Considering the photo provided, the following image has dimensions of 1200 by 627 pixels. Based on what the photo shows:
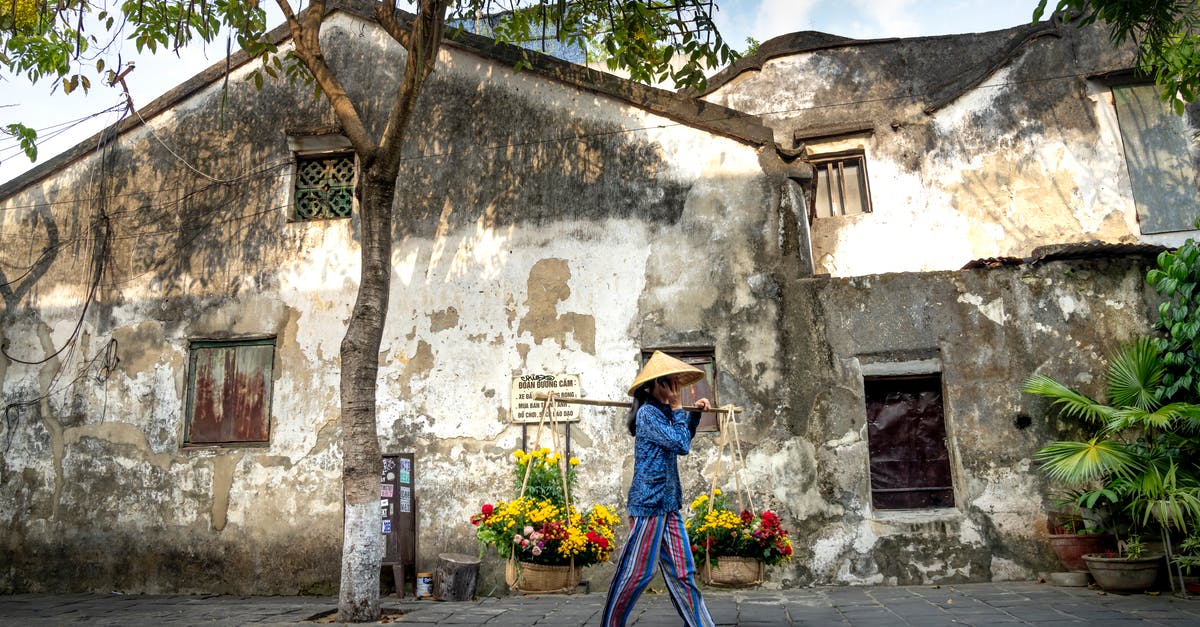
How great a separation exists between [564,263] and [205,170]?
4410 millimetres

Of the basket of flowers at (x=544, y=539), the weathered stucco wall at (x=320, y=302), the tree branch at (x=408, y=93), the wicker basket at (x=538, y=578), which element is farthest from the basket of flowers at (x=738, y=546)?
the tree branch at (x=408, y=93)

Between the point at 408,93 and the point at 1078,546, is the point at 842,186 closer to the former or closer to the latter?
the point at 1078,546

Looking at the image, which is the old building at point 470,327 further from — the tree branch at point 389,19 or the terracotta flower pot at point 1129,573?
the tree branch at point 389,19

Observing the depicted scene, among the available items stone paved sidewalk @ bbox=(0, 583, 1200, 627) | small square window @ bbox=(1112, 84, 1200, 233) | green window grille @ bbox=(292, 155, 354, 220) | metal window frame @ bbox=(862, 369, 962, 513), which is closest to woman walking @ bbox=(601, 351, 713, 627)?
stone paved sidewalk @ bbox=(0, 583, 1200, 627)

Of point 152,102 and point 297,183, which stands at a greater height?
point 152,102

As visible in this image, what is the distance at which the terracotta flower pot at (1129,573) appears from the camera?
635 centimetres

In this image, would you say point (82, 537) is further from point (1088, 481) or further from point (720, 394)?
point (1088, 481)

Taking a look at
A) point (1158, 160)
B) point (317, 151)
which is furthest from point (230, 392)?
point (1158, 160)

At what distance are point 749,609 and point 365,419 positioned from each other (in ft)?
11.0

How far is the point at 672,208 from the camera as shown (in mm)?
8195

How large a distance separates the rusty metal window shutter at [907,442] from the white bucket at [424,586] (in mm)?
4313

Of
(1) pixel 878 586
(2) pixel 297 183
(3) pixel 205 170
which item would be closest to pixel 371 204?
(2) pixel 297 183

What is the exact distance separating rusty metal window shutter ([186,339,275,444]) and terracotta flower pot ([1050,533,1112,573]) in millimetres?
7655

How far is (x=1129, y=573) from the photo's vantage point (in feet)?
20.9
